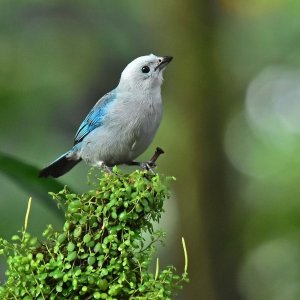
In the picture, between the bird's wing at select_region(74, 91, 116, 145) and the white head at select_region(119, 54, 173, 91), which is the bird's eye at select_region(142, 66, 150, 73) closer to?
the white head at select_region(119, 54, 173, 91)

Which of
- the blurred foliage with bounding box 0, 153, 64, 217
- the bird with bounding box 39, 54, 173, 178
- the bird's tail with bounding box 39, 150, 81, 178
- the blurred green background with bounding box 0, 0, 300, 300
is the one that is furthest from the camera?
the blurred green background with bounding box 0, 0, 300, 300

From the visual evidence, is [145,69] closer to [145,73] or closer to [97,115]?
[145,73]

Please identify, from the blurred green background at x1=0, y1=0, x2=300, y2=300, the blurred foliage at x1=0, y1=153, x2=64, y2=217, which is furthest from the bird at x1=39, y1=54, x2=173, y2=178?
the blurred green background at x1=0, y1=0, x2=300, y2=300

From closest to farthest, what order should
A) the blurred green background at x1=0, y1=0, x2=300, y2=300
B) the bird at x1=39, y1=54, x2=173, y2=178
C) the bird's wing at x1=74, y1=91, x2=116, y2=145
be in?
the bird at x1=39, y1=54, x2=173, y2=178, the bird's wing at x1=74, y1=91, x2=116, y2=145, the blurred green background at x1=0, y1=0, x2=300, y2=300

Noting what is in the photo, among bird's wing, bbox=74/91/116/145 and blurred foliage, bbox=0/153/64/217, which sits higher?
bird's wing, bbox=74/91/116/145

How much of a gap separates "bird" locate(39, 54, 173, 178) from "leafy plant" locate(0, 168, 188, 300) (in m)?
0.67

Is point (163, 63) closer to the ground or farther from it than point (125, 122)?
farther from it

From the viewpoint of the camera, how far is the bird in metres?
2.75

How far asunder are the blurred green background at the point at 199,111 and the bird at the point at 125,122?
6.05 feet

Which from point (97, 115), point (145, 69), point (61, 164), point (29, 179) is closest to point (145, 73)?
point (145, 69)

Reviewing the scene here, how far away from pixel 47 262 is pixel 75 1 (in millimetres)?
5446

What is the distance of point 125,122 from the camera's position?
2773 mm

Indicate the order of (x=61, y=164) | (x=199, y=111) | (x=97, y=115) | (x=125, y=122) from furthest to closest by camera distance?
1. (x=199, y=111)
2. (x=61, y=164)
3. (x=97, y=115)
4. (x=125, y=122)

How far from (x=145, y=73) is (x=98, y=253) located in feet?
3.89
